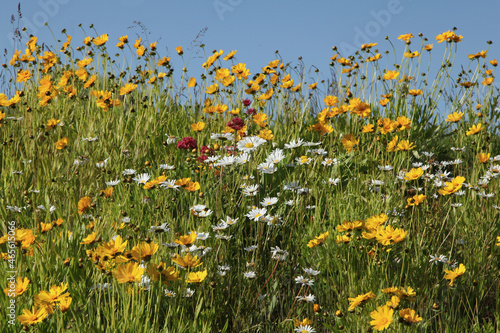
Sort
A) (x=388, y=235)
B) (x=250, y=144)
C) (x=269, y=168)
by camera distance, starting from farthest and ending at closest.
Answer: (x=250, y=144)
(x=269, y=168)
(x=388, y=235)

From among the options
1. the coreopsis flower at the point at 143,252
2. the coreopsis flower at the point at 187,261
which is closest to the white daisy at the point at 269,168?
the coreopsis flower at the point at 187,261

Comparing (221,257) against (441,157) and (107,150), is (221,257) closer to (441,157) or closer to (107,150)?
(107,150)

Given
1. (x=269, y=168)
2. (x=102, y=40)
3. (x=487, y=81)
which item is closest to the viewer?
(x=269, y=168)

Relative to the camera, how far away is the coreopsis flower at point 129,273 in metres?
1.40

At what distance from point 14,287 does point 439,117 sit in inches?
153

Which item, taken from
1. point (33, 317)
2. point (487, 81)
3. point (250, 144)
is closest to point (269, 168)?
point (250, 144)

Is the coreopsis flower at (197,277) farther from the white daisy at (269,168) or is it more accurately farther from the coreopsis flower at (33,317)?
the white daisy at (269,168)

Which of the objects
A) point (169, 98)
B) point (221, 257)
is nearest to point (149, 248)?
point (221, 257)

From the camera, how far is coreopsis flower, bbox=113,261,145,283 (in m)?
1.40

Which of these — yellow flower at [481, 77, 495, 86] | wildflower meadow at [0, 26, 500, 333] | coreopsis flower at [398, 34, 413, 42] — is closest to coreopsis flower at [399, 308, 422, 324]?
wildflower meadow at [0, 26, 500, 333]

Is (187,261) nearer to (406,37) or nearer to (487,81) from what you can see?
(406,37)

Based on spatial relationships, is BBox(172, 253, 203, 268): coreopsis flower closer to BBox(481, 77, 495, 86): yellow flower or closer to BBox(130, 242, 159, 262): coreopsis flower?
BBox(130, 242, 159, 262): coreopsis flower

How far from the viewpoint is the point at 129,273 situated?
4.68 feet

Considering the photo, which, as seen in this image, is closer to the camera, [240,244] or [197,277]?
[197,277]
